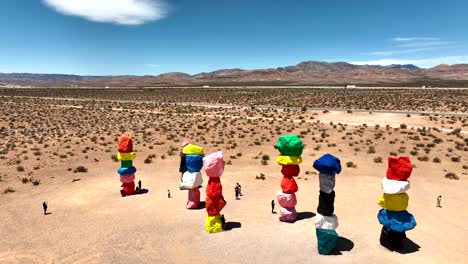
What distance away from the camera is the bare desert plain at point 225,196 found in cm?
1631

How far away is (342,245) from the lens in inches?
648

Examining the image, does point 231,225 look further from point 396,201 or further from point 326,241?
point 396,201

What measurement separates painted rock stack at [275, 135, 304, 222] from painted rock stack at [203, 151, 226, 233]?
321cm

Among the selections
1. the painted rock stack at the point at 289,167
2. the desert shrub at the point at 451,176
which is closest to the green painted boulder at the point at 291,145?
the painted rock stack at the point at 289,167

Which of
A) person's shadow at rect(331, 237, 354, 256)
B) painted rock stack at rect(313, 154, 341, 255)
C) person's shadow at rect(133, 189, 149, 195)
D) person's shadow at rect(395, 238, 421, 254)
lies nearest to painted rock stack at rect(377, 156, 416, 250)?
person's shadow at rect(395, 238, 421, 254)

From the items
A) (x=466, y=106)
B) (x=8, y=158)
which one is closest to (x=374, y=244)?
(x=8, y=158)

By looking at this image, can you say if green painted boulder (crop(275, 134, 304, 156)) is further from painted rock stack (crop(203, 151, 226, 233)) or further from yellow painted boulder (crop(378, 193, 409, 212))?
yellow painted boulder (crop(378, 193, 409, 212))

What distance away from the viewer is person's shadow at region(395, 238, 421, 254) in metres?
15.8

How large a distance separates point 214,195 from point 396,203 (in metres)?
8.29

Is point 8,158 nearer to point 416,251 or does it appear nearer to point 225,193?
point 225,193

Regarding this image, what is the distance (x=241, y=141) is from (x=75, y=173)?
18.3 metres

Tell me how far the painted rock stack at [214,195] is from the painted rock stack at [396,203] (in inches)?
298

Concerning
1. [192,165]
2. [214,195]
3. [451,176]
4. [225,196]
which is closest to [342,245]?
[214,195]

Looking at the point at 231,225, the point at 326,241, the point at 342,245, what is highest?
the point at 326,241
